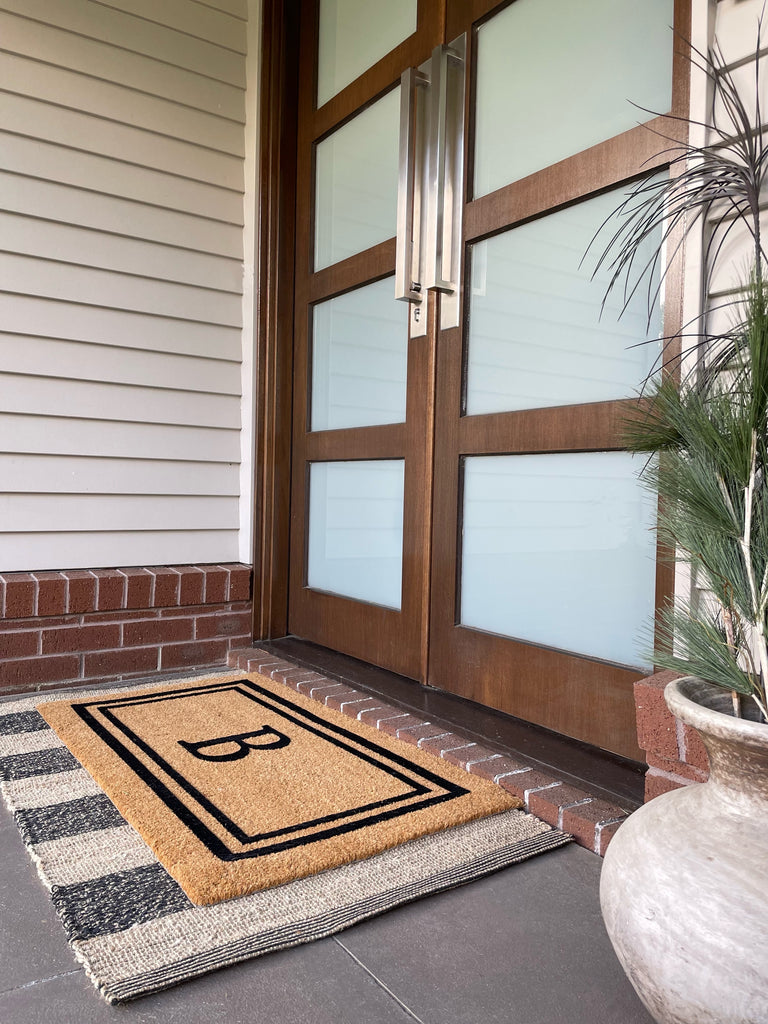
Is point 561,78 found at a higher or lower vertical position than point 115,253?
higher

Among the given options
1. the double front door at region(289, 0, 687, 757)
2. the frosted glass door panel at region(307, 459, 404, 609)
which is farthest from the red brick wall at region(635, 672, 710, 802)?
the frosted glass door panel at region(307, 459, 404, 609)

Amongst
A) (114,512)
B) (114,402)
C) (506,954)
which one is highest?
(114,402)

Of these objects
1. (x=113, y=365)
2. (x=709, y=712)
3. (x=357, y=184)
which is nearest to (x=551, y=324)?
(x=357, y=184)

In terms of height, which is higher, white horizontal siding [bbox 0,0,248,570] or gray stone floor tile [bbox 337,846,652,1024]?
white horizontal siding [bbox 0,0,248,570]

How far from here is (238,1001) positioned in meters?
0.98

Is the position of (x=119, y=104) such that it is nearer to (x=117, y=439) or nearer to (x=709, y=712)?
(x=117, y=439)

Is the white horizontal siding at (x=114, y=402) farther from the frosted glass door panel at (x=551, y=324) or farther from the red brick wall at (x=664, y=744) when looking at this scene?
the red brick wall at (x=664, y=744)

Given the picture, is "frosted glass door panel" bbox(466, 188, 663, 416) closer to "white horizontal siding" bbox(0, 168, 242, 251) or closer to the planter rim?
the planter rim

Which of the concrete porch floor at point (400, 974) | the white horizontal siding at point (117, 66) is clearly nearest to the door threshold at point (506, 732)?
the concrete porch floor at point (400, 974)

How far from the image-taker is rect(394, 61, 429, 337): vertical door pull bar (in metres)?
2.20

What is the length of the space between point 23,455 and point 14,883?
1538mm

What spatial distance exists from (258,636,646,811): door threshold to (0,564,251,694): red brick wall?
1.15 ft

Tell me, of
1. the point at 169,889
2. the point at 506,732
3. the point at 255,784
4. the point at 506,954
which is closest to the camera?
the point at 506,954

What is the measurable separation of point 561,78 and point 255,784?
1.77 m
